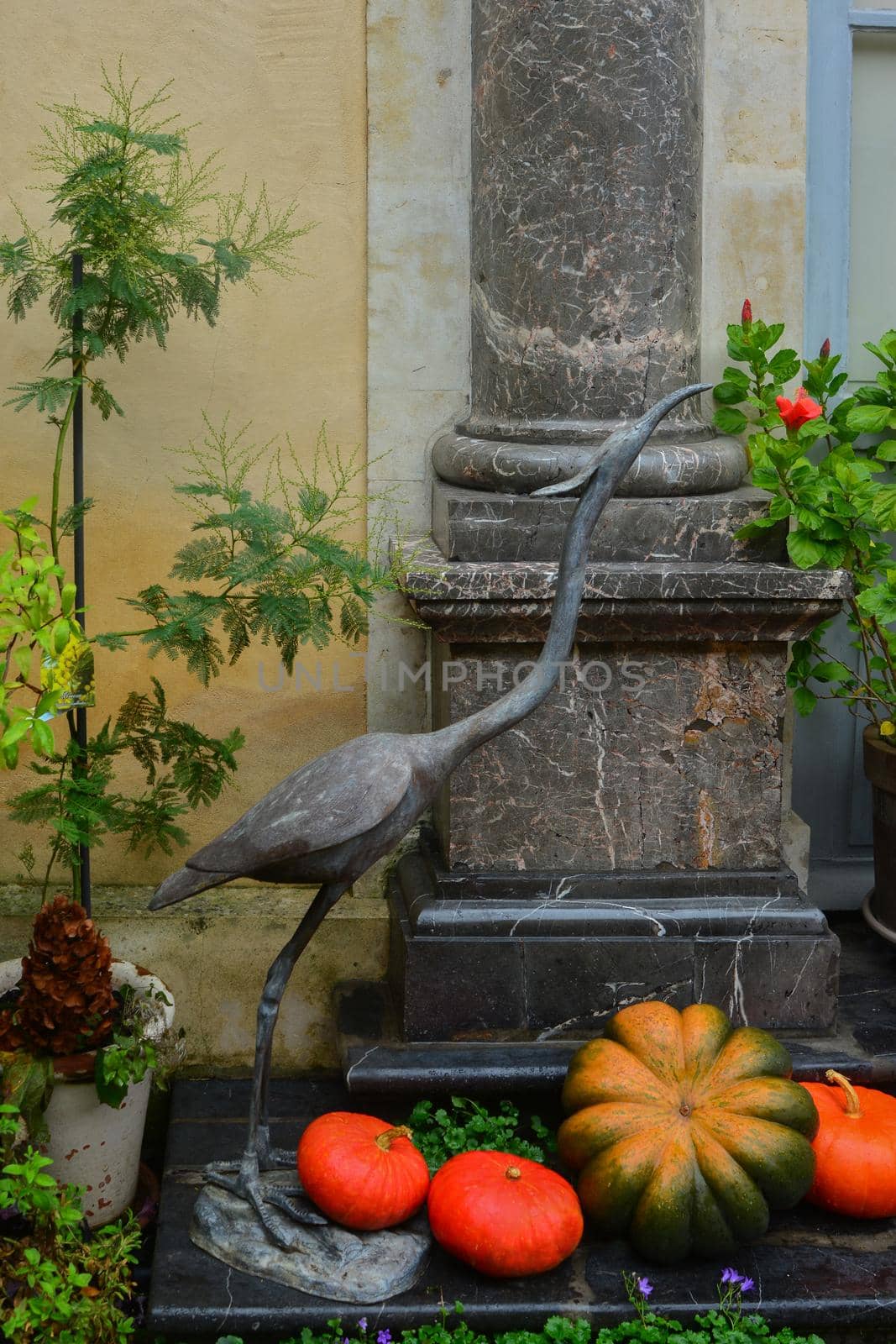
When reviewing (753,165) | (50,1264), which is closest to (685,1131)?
(50,1264)

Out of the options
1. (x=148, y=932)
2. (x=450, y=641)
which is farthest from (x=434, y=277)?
(x=148, y=932)

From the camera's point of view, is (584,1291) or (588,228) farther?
(588,228)

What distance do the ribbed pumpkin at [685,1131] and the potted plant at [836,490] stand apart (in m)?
1.11

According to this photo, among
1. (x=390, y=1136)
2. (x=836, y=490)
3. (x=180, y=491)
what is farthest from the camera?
(x=836, y=490)

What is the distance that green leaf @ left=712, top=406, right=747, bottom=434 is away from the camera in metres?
3.78

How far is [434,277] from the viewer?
3.79m

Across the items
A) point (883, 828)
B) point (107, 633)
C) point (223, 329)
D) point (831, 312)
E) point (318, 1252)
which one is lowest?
point (318, 1252)

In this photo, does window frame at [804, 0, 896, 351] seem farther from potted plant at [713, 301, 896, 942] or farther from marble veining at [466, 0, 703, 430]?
marble veining at [466, 0, 703, 430]

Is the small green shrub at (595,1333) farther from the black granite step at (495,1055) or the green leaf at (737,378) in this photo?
the green leaf at (737,378)

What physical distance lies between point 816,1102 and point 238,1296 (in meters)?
1.29

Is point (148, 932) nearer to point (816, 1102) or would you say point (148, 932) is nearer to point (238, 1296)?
point (238, 1296)

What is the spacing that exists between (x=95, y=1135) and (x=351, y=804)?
1002 mm

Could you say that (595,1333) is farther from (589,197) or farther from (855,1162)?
(589,197)

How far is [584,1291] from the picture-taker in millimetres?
2787
